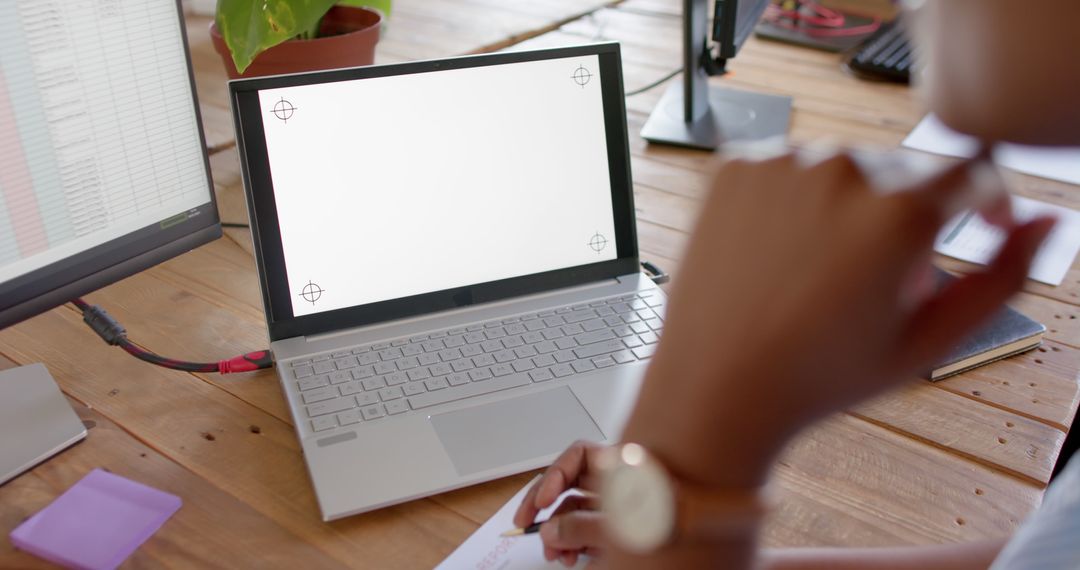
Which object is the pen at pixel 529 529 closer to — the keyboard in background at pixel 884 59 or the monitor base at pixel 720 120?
the monitor base at pixel 720 120

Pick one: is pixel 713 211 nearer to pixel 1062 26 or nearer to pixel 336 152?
pixel 1062 26

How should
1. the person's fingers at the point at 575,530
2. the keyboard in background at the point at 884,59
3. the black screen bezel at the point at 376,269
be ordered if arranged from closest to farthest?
1. the person's fingers at the point at 575,530
2. the black screen bezel at the point at 376,269
3. the keyboard in background at the point at 884,59

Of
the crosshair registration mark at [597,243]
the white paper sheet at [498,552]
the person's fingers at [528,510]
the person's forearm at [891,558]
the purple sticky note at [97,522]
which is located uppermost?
the crosshair registration mark at [597,243]

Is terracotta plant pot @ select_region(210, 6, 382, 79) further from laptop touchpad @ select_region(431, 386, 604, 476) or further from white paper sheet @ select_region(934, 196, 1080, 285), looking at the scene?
white paper sheet @ select_region(934, 196, 1080, 285)

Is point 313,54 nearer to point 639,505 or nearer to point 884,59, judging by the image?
point 639,505

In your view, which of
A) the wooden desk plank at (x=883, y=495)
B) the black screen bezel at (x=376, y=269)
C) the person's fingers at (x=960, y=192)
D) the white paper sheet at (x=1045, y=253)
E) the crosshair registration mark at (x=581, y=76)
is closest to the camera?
the person's fingers at (x=960, y=192)

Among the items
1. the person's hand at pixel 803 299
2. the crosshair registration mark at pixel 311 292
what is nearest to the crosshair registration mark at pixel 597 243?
the crosshair registration mark at pixel 311 292

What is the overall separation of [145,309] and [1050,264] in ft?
3.27

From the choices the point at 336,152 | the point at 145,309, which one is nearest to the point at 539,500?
the point at 336,152

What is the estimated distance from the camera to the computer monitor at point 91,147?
25.6 inches

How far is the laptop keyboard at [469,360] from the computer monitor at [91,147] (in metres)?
0.18

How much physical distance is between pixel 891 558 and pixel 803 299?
31cm

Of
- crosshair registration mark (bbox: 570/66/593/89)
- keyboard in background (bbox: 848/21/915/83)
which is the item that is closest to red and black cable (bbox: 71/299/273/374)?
crosshair registration mark (bbox: 570/66/593/89)

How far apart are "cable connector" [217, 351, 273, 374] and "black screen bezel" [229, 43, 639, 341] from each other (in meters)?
0.03
